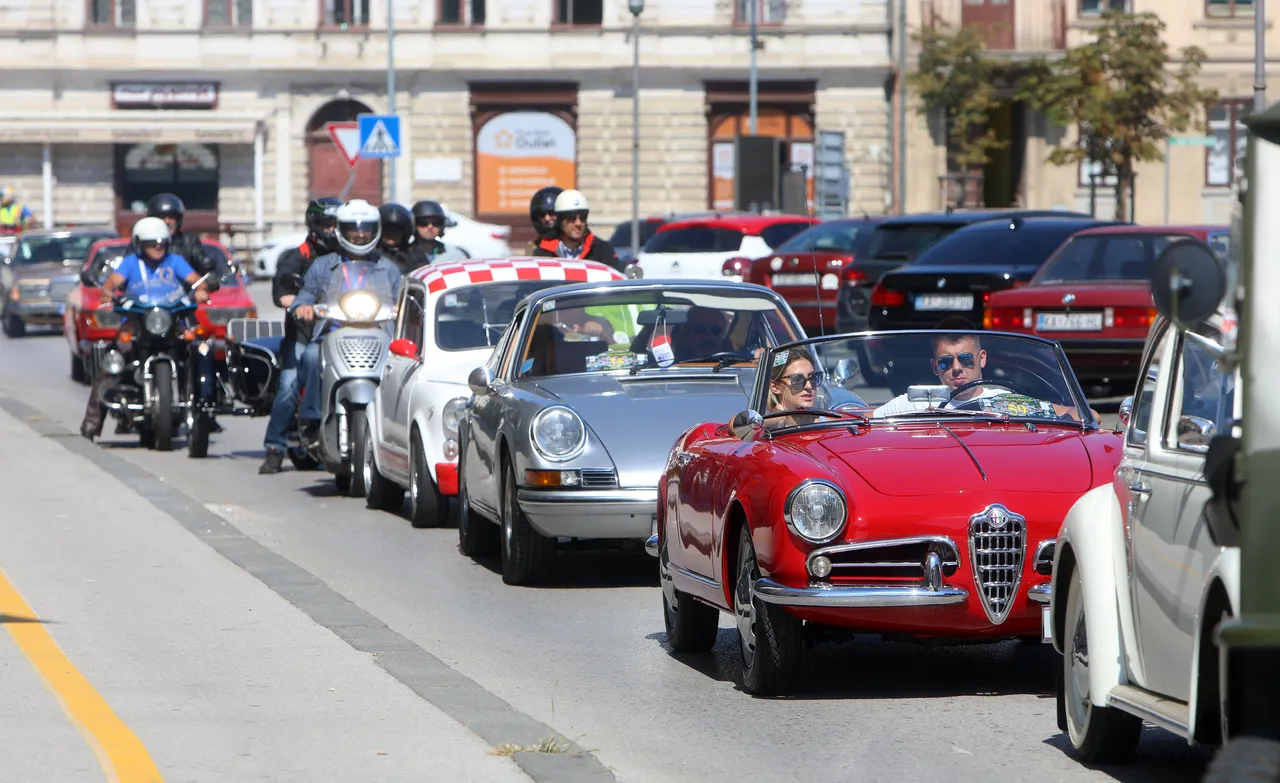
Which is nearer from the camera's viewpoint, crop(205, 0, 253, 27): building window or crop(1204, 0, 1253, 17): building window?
crop(1204, 0, 1253, 17): building window

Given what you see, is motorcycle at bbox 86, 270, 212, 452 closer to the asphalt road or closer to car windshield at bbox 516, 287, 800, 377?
the asphalt road

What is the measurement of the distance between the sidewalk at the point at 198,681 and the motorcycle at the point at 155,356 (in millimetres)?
5172

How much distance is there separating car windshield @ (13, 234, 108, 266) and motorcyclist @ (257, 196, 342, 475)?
18101 millimetres

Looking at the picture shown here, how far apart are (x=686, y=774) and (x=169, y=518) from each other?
7.74m

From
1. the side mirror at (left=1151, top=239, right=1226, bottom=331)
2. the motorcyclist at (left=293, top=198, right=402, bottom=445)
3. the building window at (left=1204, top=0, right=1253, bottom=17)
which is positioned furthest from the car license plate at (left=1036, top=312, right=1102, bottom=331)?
the building window at (left=1204, top=0, right=1253, bottom=17)

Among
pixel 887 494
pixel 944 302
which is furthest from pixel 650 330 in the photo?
pixel 944 302

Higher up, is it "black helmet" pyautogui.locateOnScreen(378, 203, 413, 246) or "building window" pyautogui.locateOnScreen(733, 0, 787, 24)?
"building window" pyautogui.locateOnScreen(733, 0, 787, 24)

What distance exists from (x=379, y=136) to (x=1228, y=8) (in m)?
34.8

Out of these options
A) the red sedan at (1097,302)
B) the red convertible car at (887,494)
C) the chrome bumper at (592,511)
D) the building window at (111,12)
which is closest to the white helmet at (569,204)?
the red sedan at (1097,302)

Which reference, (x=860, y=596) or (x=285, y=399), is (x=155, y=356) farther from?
(x=860, y=596)

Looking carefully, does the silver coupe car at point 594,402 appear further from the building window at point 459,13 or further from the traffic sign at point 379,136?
the building window at point 459,13

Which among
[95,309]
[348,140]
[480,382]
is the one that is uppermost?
[348,140]

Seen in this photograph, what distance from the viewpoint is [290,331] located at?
16.3 meters

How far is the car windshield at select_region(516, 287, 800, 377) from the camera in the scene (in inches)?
454
